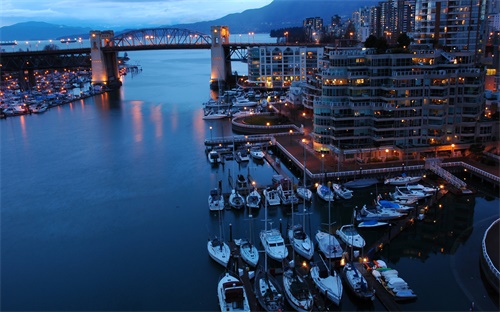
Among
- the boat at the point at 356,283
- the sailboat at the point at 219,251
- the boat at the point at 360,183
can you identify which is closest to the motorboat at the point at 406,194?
the boat at the point at 360,183

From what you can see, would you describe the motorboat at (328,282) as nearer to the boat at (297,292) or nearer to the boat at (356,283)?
the boat at (356,283)

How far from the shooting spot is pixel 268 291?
13.2 meters

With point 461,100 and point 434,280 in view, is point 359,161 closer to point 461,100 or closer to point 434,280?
point 461,100

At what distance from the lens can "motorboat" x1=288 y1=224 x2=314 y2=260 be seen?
15.7 meters

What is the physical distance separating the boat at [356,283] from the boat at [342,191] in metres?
7.24

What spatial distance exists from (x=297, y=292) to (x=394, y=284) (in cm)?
297

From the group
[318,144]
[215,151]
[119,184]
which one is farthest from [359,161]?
[119,184]

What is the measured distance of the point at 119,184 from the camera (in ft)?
81.0

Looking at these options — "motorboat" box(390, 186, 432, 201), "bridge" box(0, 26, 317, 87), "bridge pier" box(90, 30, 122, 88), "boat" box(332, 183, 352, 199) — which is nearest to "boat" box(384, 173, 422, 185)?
"motorboat" box(390, 186, 432, 201)

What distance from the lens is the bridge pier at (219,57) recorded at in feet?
224

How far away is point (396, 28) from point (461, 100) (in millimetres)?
57078

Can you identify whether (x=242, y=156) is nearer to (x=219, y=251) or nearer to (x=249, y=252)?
(x=219, y=251)

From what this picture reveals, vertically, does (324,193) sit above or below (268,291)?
above

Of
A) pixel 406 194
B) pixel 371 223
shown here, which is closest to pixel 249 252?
pixel 371 223
